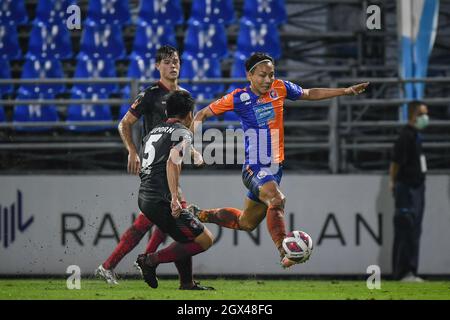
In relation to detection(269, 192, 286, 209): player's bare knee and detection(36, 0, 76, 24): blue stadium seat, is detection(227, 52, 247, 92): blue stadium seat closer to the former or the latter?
detection(36, 0, 76, 24): blue stadium seat

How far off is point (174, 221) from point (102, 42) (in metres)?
6.71

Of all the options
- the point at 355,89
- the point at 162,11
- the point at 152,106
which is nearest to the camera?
the point at 355,89

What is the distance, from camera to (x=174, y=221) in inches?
359

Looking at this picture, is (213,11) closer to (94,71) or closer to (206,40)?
(206,40)

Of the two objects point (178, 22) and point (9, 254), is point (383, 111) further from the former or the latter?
point (9, 254)

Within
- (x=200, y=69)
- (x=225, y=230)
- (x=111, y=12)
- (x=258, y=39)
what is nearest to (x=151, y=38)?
(x=111, y=12)

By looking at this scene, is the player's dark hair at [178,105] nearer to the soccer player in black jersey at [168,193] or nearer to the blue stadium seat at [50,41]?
the soccer player in black jersey at [168,193]

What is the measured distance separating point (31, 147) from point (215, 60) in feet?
10.9

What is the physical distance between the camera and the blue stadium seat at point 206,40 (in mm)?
→ 15008

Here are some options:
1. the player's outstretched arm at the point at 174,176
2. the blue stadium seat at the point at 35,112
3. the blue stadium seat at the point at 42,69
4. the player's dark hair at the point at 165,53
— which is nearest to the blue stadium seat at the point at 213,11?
the blue stadium seat at the point at 42,69

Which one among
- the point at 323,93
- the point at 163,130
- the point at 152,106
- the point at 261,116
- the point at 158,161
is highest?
the point at 323,93

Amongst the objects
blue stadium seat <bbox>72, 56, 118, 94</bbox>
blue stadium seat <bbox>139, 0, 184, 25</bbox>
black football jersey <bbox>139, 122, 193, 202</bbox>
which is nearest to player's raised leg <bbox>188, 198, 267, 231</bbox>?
black football jersey <bbox>139, 122, 193, 202</bbox>

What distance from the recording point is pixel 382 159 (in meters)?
14.7
